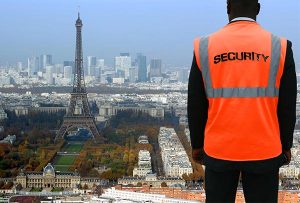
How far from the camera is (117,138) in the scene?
28.6 feet

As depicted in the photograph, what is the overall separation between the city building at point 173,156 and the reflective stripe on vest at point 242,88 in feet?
18.0

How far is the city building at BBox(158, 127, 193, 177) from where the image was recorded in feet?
20.3

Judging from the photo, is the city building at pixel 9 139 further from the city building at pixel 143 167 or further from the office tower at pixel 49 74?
the office tower at pixel 49 74

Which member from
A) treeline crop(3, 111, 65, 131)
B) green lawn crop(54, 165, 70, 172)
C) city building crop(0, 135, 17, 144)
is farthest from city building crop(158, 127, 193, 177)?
treeline crop(3, 111, 65, 131)

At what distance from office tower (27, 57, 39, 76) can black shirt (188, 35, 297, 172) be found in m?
20.5

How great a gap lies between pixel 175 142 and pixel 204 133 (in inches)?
297

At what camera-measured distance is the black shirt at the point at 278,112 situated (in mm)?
631

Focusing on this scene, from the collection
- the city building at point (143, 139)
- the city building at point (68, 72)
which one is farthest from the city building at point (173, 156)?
the city building at point (68, 72)

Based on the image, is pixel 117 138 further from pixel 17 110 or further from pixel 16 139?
pixel 17 110

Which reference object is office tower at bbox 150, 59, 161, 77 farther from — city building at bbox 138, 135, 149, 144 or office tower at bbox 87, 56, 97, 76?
city building at bbox 138, 135, 149, 144

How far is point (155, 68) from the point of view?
21.1 m

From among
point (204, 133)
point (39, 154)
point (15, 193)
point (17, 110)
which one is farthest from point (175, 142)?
point (204, 133)

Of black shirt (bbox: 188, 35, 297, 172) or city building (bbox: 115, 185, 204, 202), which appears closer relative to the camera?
black shirt (bbox: 188, 35, 297, 172)

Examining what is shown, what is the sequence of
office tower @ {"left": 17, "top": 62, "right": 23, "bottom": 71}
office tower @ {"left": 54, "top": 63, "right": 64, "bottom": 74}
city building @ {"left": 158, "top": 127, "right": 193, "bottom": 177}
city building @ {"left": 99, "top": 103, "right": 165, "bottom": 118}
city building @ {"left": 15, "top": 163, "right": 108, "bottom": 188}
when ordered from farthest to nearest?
office tower @ {"left": 17, "top": 62, "right": 23, "bottom": 71} → office tower @ {"left": 54, "top": 63, "right": 64, "bottom": 74} → city building @ {"left": 99, "top": 103, "right": 165, "bottom": 118} → city building @ {"left": 158, "top": 127, "right": 193, "bottom": 177} → city building @ {"left": 15, "top": 163, "right": 108, "bottom": 188}
